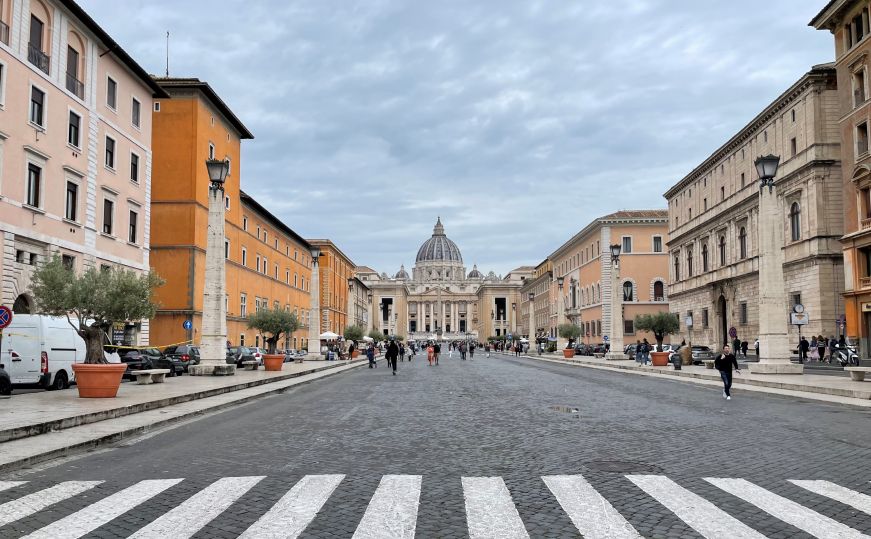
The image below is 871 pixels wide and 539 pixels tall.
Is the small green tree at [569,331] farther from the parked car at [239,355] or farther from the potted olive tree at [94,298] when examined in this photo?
the potted olive tree at [94,298]

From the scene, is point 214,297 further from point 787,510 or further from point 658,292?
point 658,292

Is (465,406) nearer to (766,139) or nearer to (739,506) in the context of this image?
(739,506)

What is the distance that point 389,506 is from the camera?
6512 mm

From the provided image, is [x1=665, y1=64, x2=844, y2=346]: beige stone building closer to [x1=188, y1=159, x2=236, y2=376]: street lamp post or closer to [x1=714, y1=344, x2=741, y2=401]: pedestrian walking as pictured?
[x1=714, y1=344, x2=741, y2=401]: pedestrian walking

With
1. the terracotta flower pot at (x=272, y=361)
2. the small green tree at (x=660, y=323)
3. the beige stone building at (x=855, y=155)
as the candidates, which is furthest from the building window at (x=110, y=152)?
the small green tree at (x=660, y=323)

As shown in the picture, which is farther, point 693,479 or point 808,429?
point 808,429

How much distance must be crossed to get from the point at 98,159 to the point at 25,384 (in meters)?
15.4

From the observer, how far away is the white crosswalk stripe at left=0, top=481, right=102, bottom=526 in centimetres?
638

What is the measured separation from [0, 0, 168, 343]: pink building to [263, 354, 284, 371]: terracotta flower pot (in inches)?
332

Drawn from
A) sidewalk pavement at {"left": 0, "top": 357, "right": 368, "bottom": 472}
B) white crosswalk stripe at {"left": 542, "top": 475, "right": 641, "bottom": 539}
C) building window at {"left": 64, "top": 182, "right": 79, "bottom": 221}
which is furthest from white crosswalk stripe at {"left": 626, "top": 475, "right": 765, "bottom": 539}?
building window at {"left": 64, "top": 182, "right": 79, "bottom": 221}

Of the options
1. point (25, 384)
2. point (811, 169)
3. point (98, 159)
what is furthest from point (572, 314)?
point (25, 384)

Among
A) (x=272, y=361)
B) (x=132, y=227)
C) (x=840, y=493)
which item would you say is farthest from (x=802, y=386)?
(x=132, y=227)

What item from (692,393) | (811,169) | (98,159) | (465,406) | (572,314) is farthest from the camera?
(572,314)

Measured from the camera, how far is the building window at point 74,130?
31.2m
